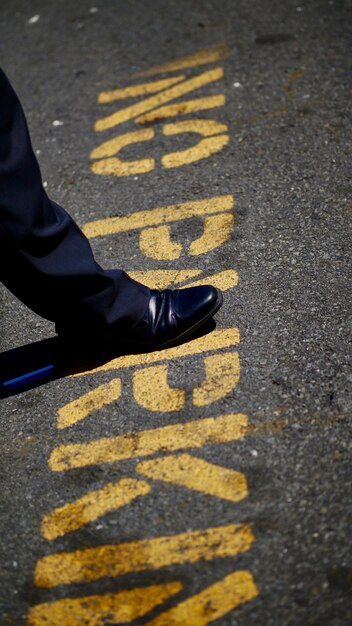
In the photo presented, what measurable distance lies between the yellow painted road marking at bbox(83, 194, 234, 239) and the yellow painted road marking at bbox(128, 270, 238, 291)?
0.38 meters

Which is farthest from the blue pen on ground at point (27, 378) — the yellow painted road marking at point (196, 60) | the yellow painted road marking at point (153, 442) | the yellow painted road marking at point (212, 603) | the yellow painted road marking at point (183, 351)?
the yellow painted road marking at point (196, 60)

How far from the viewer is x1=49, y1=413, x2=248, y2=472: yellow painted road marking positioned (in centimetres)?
270

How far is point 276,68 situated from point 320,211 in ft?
4.75

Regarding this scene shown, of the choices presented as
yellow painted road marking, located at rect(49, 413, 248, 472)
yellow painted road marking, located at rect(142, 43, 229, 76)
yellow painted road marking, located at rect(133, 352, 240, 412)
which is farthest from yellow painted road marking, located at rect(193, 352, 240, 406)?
yellow painted road marking, located at rect(142, 43, 229, 76)

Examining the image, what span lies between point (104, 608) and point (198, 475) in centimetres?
51

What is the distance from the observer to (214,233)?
3.59 metres

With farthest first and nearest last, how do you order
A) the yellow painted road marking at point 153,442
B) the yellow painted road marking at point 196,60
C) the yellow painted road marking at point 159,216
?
1. the yellow painted road marking at point 196,60
2. the yellow painted road marking at point 159,216
3. the yellow painted road marking at point 153,442

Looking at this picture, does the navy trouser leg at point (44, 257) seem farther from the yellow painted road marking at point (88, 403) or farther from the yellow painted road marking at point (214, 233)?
the yellow painted road marking at point (214, 233)

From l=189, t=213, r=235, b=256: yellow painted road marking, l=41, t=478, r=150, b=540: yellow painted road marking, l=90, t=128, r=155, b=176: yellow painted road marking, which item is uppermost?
l=90, t=128, r=155, b=176: yellow painted road marking

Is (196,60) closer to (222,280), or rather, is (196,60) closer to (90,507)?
(222,280)

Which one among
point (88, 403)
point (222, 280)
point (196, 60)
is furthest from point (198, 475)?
point (196, 60)

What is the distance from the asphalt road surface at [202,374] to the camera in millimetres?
2357

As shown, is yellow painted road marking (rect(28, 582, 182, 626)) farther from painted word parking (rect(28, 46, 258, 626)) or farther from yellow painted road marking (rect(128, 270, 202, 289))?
yellow painted road marking (rect(128, 270, 202, 289))

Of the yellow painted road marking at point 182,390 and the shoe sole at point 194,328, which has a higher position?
the shoe sole at point 194,328
